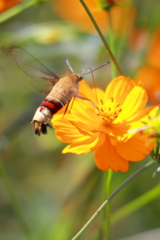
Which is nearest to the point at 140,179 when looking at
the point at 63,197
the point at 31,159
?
the point at 63,197

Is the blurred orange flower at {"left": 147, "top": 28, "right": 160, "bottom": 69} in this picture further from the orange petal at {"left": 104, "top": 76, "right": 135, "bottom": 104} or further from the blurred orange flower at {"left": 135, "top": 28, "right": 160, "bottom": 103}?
the orange petal at {"left": 104, "top": 76, "right": 135, "bottom": 104}

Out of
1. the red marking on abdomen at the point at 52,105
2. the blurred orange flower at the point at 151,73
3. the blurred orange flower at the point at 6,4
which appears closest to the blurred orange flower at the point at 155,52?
the blurred orange flower at the point at 151,73

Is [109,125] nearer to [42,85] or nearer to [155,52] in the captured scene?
[42,85]

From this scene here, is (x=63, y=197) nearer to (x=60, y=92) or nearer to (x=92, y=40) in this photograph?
(x=92, y=40)

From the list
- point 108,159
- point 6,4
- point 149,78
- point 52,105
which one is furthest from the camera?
point 149,78

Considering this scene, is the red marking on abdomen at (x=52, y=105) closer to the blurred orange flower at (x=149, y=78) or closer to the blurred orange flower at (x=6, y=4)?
the blurred orange flower at (x=6, y=4)

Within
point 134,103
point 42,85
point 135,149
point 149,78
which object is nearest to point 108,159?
point 135,149

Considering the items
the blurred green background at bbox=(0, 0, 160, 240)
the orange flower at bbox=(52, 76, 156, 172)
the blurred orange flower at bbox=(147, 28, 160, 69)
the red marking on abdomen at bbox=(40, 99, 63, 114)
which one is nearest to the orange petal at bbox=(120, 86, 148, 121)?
the orange flower at bbox=(52, 76, 156, 172)

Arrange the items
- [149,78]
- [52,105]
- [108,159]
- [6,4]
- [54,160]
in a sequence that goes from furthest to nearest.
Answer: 1. [54,160]
2. [149,78]
3. [6,4]
4. [52,105]
5. [108,159]
